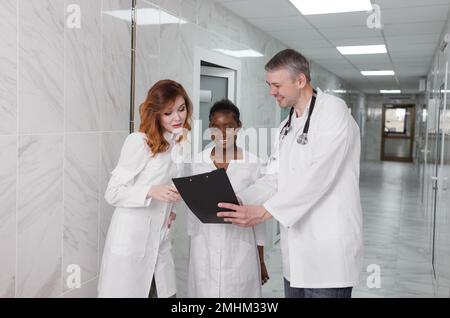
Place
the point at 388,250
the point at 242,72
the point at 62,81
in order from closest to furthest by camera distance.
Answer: the point at 62,81 → the point at 242,72 → the point at 388,250

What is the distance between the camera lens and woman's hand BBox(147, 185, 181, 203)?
1.53 metres

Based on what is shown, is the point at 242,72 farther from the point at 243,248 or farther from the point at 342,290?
the point at 342,290

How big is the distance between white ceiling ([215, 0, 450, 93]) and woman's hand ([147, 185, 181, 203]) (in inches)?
70.8

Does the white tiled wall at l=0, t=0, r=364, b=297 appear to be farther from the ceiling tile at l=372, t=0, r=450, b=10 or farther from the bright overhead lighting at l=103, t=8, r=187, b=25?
the ceiling tile at l=372, t=0, r=450, b=10

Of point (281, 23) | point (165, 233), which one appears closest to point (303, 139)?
point (165, 233)

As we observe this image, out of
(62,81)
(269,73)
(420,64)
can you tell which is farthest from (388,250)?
(62,81)

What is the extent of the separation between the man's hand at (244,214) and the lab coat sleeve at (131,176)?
0.96ft

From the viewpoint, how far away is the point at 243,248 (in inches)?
75.2

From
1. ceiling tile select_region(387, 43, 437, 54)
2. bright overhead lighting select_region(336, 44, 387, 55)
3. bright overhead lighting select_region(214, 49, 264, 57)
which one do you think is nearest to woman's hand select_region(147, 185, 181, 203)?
bright overhead lighting select_region(214, 49, 264, 57)

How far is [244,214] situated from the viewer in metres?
1.63

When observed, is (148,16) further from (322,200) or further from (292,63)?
(322,200)

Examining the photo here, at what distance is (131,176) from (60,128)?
38 cm

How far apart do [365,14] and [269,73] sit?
1.96m

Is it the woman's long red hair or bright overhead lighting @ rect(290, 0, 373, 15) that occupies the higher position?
bright overhead lighting @ rect(290, 0, 373, 15)
